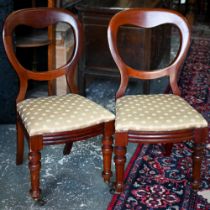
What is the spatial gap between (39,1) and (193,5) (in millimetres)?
4006

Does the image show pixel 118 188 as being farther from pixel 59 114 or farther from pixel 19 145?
pixel 19 145

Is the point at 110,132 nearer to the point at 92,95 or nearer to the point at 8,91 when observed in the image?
the point at 8,91

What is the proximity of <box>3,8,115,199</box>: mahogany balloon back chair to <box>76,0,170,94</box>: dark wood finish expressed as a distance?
96 centimetres

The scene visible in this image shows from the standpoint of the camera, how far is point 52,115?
223cm

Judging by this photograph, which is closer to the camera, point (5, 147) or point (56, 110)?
point (56, 110)

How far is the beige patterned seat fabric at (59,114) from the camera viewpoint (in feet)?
7.07

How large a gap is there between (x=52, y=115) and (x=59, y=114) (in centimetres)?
4

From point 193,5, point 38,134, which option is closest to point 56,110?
point 38,134

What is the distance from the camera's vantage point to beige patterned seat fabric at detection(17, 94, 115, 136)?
2154mm

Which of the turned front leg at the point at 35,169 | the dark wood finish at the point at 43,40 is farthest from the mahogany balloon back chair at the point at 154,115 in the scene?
the dark wood finish at the point at 43,40

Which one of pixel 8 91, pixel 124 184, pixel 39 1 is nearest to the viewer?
pixel 124 184

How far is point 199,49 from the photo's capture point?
5070 millimetres

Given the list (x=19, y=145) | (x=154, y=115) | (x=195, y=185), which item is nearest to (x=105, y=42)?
(x=19, y=145)

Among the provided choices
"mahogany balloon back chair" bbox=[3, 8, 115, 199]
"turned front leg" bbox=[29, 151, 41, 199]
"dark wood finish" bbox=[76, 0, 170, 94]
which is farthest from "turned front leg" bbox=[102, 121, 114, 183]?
"dark wood finish" bbox=[76, 0, 170, 94]
